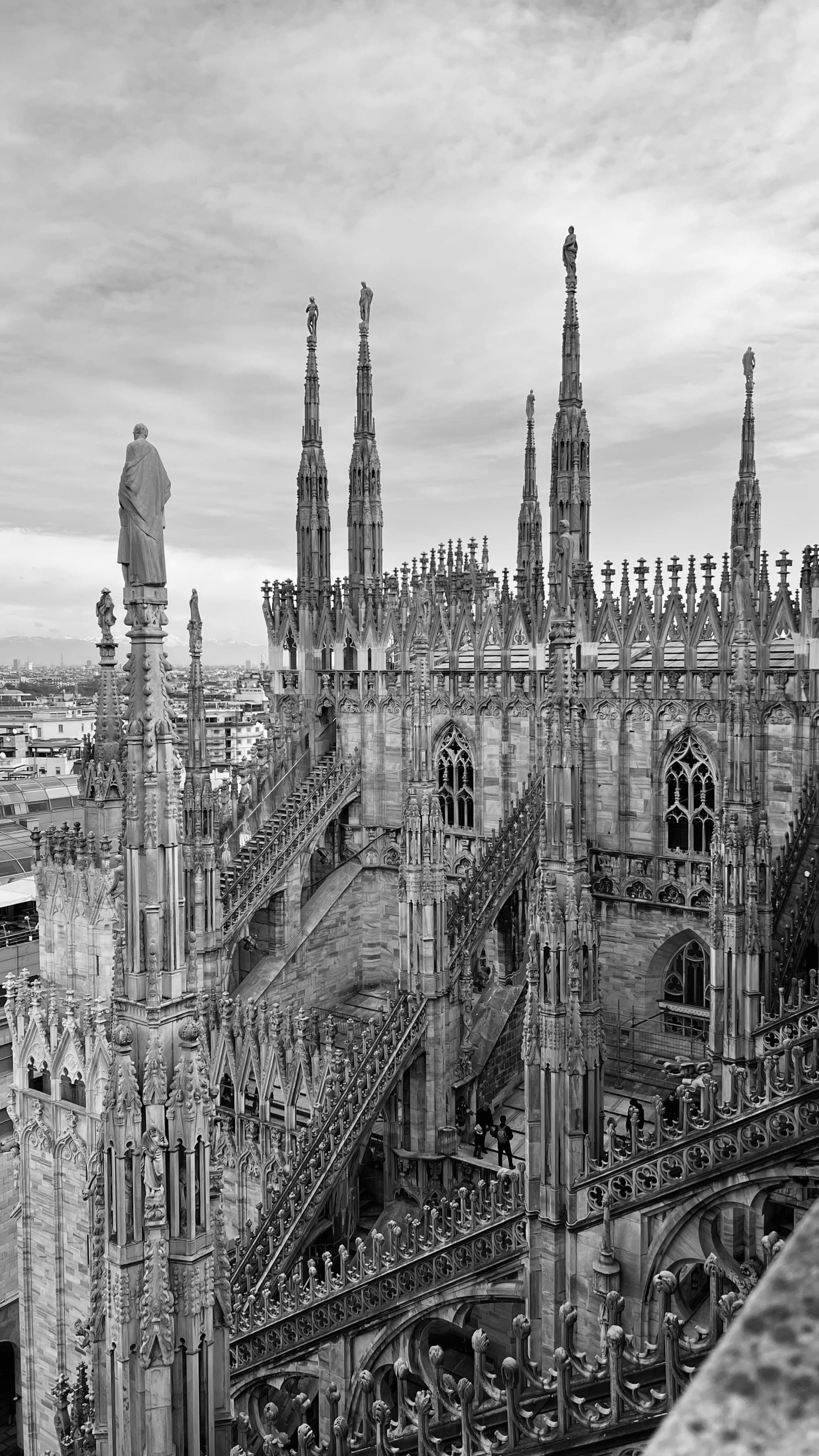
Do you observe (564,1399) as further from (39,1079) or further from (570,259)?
(570,259)

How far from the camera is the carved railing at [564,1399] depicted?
728cm

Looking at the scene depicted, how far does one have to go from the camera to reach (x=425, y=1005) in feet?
61.0

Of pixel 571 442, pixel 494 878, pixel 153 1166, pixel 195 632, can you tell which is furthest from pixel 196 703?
pixel 153 1166

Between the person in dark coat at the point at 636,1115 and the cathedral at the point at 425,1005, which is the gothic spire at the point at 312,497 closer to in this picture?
the cathedral at the point at 425,1005

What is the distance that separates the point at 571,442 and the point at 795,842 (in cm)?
1139

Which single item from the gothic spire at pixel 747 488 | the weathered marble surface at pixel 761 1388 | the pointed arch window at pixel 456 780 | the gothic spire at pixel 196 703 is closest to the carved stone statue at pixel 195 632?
the gothic spire at pixel 196 703

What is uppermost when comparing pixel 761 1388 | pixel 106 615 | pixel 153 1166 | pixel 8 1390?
pixel 106 615

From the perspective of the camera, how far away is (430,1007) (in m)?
18.6

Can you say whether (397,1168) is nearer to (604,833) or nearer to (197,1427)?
(604,833)

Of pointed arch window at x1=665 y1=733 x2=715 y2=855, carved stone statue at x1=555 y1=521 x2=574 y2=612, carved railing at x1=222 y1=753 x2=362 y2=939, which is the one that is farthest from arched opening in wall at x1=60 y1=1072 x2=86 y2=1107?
pointed arch window at x1=665 y1=733 x2=715 y2=855

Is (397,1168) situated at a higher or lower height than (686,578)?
lower

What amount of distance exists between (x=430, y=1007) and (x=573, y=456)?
13.8m

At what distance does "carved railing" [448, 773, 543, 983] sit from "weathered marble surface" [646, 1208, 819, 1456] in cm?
1858

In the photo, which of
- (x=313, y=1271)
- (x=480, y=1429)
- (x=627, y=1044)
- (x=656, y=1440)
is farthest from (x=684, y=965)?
(x=656, y=1440)
